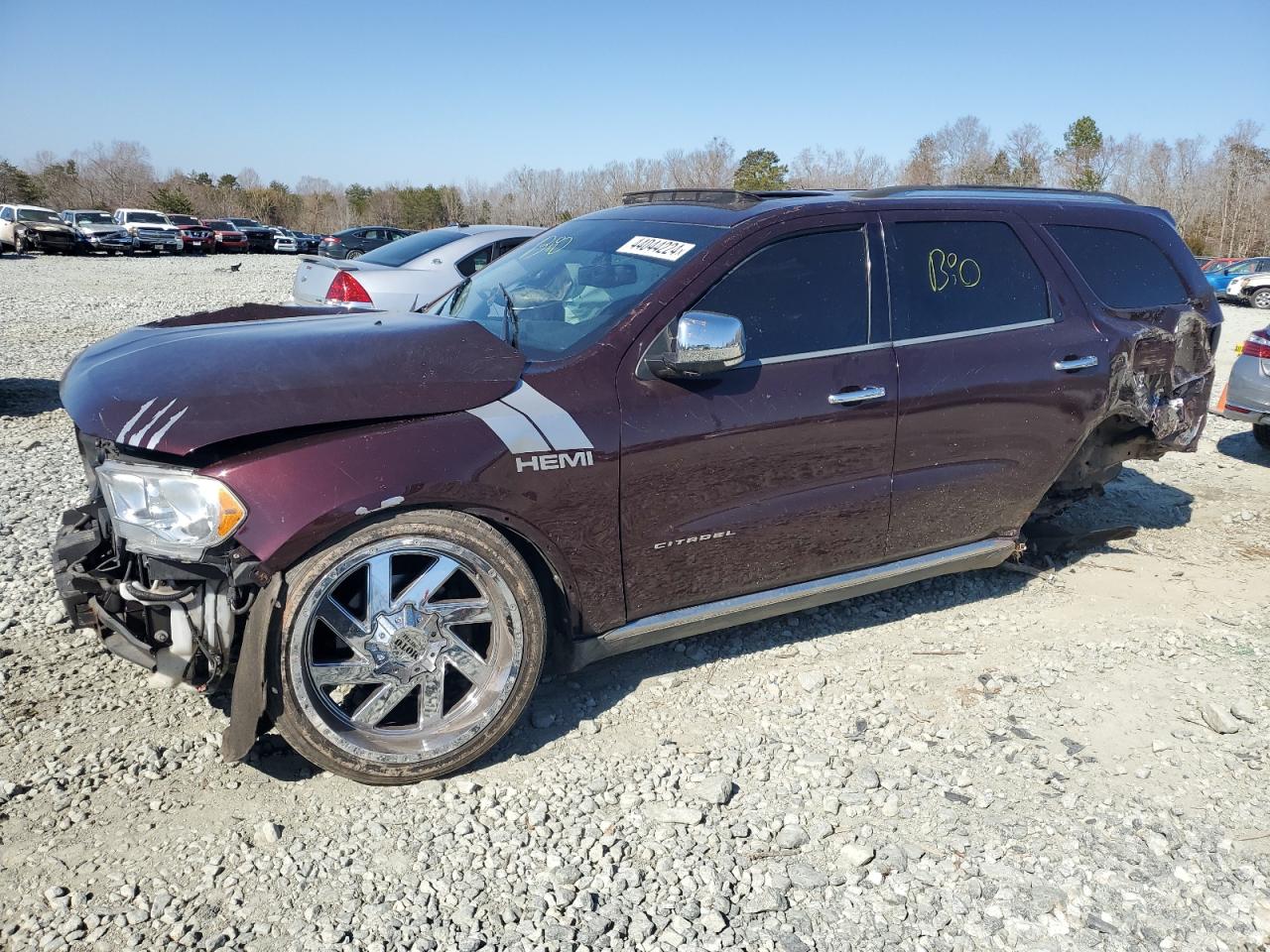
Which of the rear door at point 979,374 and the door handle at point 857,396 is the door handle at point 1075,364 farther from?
the door handle at point 857,396

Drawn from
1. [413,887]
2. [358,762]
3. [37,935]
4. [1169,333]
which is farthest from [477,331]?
[1169,333]

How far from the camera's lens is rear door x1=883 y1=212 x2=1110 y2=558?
3.80 m

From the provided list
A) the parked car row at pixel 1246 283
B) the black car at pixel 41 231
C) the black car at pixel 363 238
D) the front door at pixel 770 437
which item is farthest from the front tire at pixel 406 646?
the black car at pixel 41 231

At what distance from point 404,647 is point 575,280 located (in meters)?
1.64

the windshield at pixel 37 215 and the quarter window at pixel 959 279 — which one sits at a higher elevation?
the windshield at pixel 37 215

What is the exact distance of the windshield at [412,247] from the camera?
29.8ft

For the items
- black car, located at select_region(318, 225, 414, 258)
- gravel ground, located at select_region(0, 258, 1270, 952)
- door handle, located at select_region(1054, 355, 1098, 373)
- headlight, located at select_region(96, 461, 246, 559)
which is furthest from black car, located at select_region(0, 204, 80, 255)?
door handle, located at select_region(1054, 355, 1098, 373)

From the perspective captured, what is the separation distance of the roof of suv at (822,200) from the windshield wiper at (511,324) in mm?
719

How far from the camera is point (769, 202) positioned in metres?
3.83

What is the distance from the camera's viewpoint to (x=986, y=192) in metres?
4.45

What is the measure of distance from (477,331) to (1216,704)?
3177mm

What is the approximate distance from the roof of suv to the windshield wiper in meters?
0.72

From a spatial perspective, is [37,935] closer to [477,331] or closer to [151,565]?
[151,565]

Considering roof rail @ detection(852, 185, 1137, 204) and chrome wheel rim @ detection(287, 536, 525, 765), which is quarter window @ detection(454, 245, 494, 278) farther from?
chrome wheel rim @ detection(287, 536, 525, 765)
